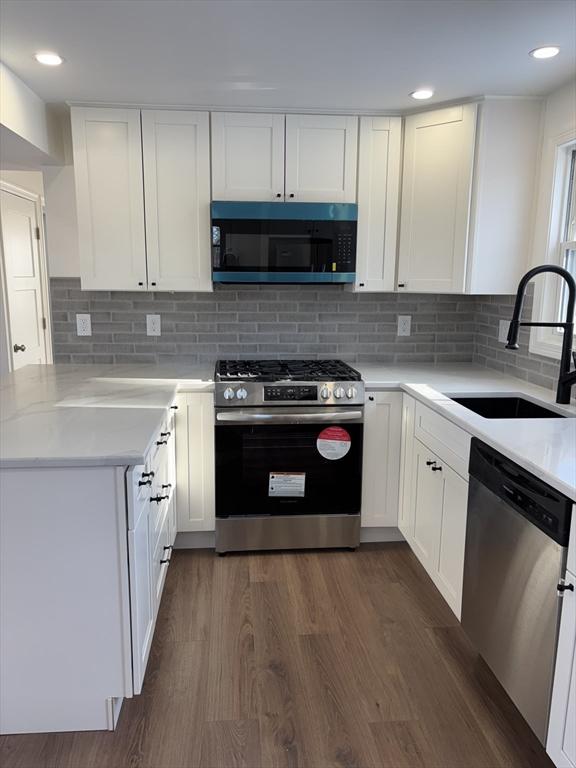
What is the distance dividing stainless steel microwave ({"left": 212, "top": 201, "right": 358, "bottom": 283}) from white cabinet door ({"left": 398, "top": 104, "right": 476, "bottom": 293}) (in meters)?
0.33

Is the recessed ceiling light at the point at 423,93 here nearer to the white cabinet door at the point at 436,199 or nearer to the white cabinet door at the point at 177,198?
the white cabinet door at the point at 436,199

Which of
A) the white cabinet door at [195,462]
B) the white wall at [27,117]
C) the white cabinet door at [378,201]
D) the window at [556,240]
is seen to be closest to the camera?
the white wall at [27,117]

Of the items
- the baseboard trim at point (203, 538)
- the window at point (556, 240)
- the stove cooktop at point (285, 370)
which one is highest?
the window at point (556, 240)

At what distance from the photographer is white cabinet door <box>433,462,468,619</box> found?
2.19m

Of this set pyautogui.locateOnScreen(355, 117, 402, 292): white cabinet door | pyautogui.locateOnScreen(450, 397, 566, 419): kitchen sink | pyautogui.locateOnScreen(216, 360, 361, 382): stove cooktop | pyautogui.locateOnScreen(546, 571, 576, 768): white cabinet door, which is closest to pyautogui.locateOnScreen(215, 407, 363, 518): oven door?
pyautogui.locateOnScreen(216, 360, 361, 382): stove cooktop

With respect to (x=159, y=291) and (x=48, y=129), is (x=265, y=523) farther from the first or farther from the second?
(x=48, y=129)

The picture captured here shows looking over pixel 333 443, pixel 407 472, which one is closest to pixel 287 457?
pixel 333 443

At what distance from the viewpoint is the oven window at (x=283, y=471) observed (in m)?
2.86

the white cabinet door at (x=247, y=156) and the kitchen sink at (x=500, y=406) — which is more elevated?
the white cabinet door at (x=247, y=156)

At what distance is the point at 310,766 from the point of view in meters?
1.71

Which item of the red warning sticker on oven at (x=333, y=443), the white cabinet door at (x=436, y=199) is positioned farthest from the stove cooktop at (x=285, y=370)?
the white cabinet door at (x=436, y=199)

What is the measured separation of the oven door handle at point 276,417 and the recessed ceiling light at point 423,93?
155cm

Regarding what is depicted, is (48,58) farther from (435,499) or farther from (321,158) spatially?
(435,499)

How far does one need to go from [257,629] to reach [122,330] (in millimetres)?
1838
